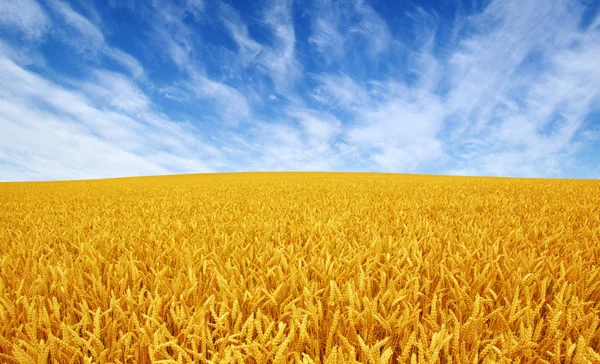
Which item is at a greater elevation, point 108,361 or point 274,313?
point 274,313

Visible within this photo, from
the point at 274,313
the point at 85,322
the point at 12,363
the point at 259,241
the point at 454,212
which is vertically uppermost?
the point at 454,212

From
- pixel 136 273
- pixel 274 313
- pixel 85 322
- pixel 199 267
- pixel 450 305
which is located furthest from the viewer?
pixel 199 267

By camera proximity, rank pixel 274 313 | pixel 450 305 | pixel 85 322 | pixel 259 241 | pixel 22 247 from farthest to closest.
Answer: pixel 259 241
pixel 22 247
pixel 450 305
pixel 274 313
pixel 85 322

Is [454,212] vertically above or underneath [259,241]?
above

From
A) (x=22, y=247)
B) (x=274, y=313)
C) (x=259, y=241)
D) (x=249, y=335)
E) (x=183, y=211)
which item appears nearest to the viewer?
(x=249, y=335)

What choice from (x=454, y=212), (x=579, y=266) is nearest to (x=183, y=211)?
(x=454, y=212)

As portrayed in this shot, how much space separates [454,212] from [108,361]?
13.0ft

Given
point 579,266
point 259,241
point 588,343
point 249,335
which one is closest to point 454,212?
point 579,266

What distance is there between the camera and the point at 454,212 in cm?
408

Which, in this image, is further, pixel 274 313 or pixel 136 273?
pixel 136 273

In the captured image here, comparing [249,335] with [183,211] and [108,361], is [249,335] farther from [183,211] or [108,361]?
[183,211]

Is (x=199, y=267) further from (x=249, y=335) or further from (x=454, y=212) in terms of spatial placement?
(x=454, y=212)

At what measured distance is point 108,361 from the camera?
1096mm

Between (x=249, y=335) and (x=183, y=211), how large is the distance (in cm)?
365
